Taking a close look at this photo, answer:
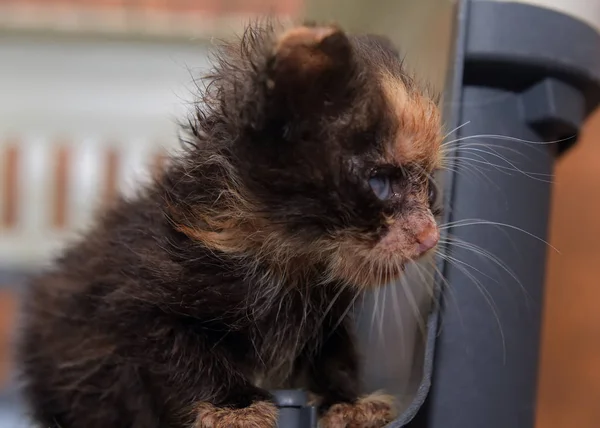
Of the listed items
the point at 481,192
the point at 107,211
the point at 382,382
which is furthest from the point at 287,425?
the point at 107,211

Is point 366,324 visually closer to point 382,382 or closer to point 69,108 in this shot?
point 382,382

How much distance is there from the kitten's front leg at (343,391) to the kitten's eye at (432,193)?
23cm

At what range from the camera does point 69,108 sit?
2105 millimetres

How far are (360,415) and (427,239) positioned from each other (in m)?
0.26

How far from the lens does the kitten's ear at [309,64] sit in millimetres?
743

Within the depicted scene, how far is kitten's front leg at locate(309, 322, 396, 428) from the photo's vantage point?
0.95m

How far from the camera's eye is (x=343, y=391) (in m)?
1.00

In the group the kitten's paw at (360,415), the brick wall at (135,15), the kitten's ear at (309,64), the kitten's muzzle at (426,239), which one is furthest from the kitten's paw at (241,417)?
the brick wall at (135,15)

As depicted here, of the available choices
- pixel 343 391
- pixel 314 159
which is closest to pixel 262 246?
pixel 314 159

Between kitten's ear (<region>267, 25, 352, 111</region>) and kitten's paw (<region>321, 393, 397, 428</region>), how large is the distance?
0.42 meters

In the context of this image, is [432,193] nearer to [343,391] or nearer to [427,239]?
[427,239]

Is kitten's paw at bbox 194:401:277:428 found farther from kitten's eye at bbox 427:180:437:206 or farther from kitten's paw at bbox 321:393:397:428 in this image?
kitten's eye at bbox 427:180:437:206

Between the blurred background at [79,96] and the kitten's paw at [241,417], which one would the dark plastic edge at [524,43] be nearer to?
the kitten's paw at [241,417]

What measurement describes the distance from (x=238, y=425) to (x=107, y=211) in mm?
482
